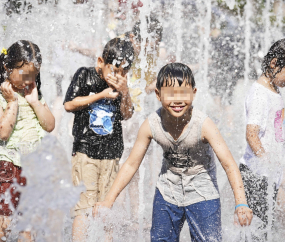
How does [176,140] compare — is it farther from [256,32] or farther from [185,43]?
[256,32]

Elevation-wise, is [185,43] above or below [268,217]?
above

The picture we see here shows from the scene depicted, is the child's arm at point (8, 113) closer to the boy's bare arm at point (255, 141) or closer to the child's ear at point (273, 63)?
the boy's bare arm at point (255, 141)

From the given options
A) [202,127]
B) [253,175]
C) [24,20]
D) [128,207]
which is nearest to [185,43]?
[24,20]

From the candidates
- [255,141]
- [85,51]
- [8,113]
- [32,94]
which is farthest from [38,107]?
[85,51]

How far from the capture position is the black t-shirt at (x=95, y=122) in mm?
3236

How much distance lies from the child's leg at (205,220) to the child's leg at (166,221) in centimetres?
7

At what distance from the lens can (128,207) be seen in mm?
4391

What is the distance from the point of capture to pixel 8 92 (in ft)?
9.80

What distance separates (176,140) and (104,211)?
576 millimetres

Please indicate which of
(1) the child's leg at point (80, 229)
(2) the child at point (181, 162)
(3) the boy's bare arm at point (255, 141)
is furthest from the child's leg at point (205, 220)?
(1) the child's leg at point (80, 229)

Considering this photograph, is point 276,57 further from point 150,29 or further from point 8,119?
point 150,29

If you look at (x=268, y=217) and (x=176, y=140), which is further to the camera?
(x=268, y=217)

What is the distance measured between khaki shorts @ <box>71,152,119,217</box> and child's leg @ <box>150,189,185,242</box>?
0.72 meters

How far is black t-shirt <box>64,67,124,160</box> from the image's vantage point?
324 centimetres
